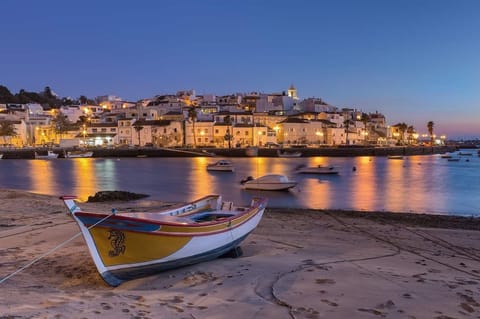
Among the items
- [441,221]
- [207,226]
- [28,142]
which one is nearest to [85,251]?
[207,226]

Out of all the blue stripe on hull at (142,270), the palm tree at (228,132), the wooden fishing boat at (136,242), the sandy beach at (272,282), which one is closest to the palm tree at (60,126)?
the palm tree at (228,132)

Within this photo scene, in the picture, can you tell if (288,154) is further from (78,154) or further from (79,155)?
(78,154)

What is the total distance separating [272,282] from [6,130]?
117951mm

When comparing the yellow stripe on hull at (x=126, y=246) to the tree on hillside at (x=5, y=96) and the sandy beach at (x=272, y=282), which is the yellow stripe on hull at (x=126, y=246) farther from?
the tree on hillside at (x=5, y=96)

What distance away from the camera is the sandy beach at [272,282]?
5.58m

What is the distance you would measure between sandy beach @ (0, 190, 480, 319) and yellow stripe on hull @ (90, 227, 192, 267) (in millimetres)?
489

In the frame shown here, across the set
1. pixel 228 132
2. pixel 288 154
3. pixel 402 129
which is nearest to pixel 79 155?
pixel 228 132

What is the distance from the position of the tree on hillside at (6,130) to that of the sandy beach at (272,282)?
109 meters

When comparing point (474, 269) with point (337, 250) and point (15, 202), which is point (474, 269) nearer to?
point (337, 250)

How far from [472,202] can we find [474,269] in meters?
19.1

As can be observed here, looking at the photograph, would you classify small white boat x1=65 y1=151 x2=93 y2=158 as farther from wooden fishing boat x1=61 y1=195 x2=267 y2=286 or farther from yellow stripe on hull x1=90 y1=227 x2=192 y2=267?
yellow stripe on hull x1=90 y1=227 x2=192 y2=267

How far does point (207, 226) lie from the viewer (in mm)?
7953

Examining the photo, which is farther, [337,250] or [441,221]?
[441,221]

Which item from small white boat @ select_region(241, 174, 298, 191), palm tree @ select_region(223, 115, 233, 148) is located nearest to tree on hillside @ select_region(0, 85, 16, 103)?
palm tree @ select_region(223, 115, 233, 148)
